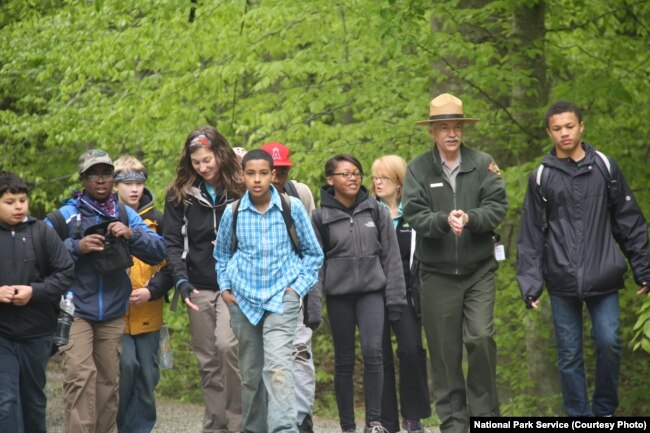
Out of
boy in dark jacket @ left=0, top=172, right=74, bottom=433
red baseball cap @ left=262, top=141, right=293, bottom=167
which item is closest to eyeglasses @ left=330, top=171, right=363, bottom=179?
red baseball cap @ left=262, top=141, right=293, bottom=167

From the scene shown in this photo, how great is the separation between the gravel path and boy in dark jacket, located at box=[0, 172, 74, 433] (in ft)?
14.1

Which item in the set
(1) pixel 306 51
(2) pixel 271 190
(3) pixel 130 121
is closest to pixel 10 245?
(2) pixel 271 190

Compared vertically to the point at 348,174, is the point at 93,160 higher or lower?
higher

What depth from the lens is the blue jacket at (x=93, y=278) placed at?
8102 mm

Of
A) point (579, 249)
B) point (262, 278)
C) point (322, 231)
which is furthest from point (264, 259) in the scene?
point (579, 249)

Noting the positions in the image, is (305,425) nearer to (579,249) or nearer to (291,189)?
(291,189)

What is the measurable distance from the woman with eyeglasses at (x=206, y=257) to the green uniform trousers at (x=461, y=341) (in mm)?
1494

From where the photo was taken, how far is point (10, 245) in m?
7.54

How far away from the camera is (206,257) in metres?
8.47

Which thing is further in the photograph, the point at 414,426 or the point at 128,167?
the point at 414,426

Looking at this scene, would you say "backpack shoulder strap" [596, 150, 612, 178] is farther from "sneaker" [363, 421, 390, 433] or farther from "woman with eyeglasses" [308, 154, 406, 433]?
"sneaker" [363, 421, 390, 433]

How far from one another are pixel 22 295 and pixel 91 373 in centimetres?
92

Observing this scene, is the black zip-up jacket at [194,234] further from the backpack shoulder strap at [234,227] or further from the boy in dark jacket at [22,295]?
the boy in dark jacket at [22,295]

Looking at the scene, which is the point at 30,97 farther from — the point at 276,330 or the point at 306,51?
the point at 276,330
